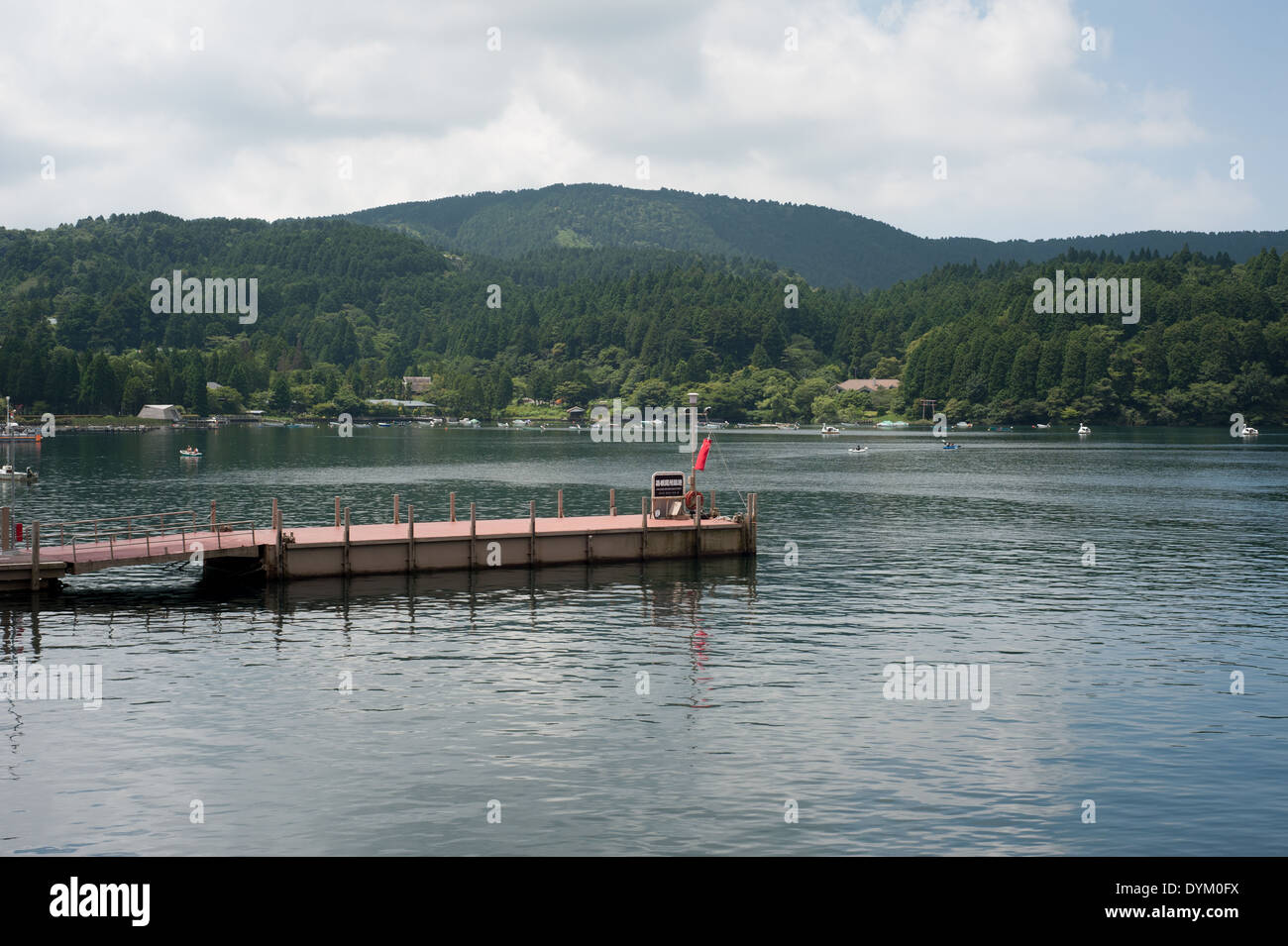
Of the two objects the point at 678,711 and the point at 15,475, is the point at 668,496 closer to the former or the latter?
the point at 678,711

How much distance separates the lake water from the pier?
4.11 ft

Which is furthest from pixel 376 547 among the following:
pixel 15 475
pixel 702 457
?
pixel 15 475

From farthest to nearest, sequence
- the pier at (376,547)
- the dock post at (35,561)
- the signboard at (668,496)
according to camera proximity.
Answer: the signboard at (668,496) < the pier at (376,547) < the dock post at (35,561)

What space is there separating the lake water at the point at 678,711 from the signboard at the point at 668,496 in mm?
4143

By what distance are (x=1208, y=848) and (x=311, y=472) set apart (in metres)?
134

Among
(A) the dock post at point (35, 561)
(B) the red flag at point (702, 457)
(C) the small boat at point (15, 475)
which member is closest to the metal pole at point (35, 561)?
(A) the dock post at point (35, 561)

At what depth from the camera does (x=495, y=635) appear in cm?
4728

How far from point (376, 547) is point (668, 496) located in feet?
60.2

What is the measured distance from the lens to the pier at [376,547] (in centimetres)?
5431

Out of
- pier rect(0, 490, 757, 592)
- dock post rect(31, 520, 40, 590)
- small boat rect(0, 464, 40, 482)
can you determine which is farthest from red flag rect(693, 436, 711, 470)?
small boat rect(0, 464, 40, 482)

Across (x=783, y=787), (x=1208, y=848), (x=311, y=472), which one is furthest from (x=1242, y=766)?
(x=311, y=472)

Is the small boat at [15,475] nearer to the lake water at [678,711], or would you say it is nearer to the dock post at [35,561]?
the lake water at [678,711]

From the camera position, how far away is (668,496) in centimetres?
6975
